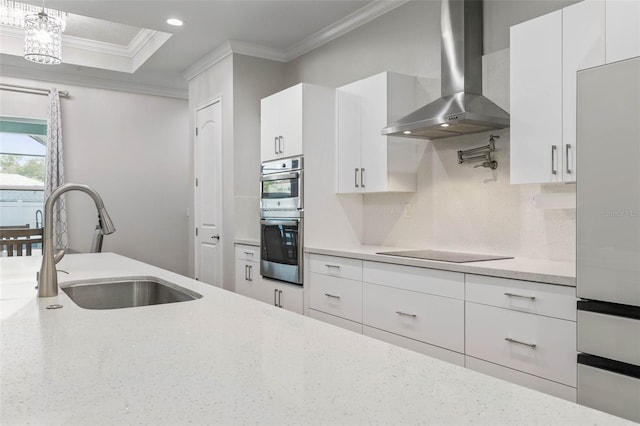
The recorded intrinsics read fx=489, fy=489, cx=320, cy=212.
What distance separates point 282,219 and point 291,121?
76 centimetres

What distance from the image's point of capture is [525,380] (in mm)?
2080

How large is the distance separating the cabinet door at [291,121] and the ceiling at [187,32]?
0.69 meters

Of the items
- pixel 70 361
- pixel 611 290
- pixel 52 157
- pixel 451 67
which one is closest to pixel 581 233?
pixel 611 290

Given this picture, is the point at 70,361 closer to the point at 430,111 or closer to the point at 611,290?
the point at 611,290

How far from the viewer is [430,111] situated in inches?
111

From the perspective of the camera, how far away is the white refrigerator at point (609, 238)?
166 centimetres

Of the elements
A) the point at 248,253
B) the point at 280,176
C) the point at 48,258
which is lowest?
the point at 248,253

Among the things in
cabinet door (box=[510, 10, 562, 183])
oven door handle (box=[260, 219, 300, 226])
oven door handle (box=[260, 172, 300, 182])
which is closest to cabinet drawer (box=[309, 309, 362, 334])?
oven door handle (box=[260, 219, 300, 226])

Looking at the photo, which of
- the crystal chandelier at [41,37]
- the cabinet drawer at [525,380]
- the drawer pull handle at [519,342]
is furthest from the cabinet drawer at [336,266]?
the crystal chandelier at [41,37]

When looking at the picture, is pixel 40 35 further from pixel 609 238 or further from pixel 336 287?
pixel 609 238

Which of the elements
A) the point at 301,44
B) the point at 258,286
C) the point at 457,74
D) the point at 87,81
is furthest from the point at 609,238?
the point at 87,81

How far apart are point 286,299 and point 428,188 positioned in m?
1.37

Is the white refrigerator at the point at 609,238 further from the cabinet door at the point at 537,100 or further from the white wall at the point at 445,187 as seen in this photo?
the white wall at the point at 445,187

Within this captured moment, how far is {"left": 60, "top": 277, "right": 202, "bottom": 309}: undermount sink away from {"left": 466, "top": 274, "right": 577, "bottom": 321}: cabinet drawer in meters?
1.33
